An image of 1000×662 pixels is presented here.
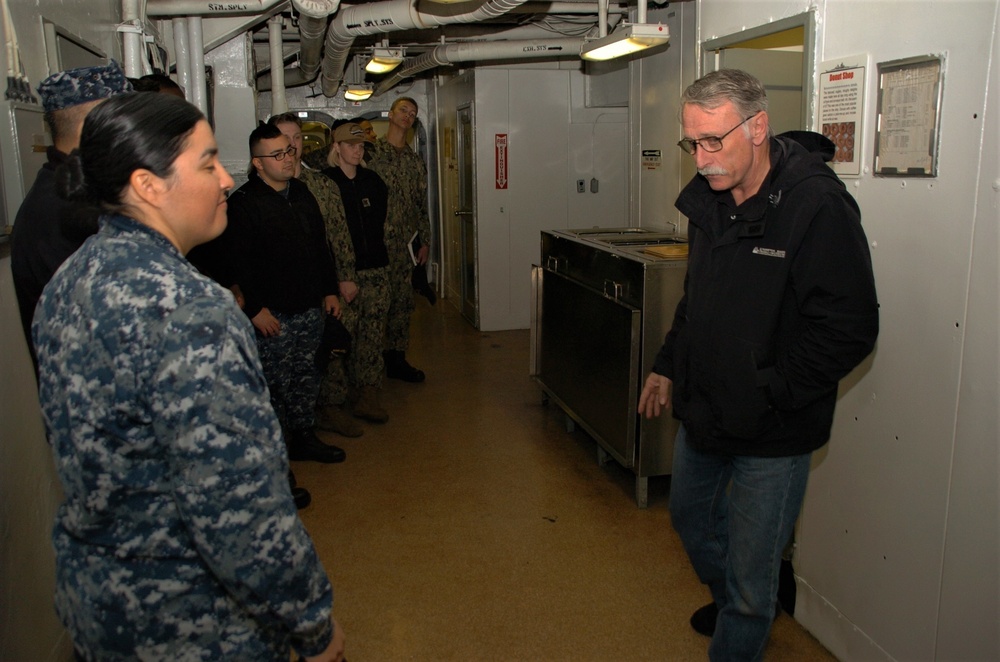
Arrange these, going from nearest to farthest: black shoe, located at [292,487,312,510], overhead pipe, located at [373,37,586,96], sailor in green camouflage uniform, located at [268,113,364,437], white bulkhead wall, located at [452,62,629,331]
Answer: black shoe, located at [292,487,312,510]
sailor in green camouflage uniform, located at [268,113,364,437]
overhead pipe, located at [373,37,586,96]
white bulkhead wall, located at [452,62,629,331]

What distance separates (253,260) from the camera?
144 inches

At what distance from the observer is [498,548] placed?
3199mm

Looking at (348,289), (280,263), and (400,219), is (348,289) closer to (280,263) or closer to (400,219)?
(280,263)

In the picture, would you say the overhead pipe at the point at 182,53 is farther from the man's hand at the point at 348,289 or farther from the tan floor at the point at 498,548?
the tan floor at the point at 498,548

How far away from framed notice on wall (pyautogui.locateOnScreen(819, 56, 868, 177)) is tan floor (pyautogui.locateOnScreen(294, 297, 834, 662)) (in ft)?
5.05

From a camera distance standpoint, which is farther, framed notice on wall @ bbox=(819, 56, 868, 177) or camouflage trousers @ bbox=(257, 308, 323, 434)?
camouflage trousers @ bbox=(257, 308, 323, 434)

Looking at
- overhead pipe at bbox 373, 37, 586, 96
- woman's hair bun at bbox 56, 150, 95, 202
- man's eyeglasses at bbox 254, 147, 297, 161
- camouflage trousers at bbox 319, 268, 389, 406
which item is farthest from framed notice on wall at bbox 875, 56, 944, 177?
overhead pipe at bbox 373, 37, 586, 96

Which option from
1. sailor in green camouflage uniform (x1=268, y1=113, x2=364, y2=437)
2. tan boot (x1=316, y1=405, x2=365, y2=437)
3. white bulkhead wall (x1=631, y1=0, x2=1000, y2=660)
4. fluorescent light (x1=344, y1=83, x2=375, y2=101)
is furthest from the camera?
fluorescent light (x1=344, y1=83, x2=375, y2=101)

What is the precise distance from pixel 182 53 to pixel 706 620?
4.02m

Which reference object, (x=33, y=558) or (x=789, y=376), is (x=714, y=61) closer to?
(x=789, y=376)

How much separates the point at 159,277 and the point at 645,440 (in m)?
2.68

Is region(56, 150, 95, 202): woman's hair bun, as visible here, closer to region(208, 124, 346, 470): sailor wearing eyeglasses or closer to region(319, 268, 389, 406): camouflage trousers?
region(208, 124, 346, 470): sailor wearing eyeglasses

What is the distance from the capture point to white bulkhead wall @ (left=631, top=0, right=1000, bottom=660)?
1.80 meters

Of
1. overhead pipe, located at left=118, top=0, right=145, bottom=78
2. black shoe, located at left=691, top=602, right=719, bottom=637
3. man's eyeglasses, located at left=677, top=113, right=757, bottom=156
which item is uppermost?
overhead pipe, located at left=118, top=0, right=145, bottom=78
